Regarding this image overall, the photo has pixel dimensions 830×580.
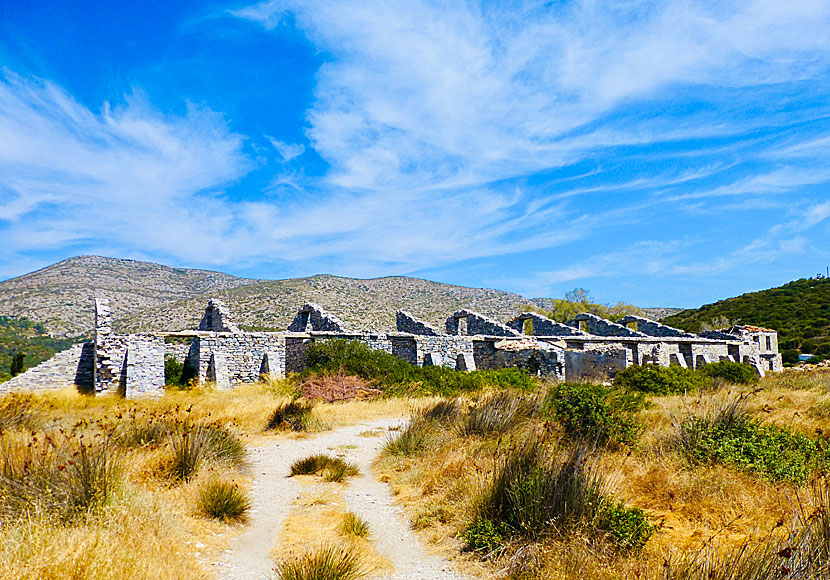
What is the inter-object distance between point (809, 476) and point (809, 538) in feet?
9.61

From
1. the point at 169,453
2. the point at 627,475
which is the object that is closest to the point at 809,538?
the point at 627,475

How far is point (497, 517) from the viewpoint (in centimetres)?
528

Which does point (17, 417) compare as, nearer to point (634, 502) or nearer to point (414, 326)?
point (634, 502)

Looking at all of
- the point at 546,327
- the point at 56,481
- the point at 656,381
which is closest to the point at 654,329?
the point at 546,327

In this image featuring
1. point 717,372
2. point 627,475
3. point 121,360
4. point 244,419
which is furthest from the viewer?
point 717,372

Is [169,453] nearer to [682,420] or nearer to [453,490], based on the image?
[453,490]

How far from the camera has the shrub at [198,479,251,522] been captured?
5.66 meters

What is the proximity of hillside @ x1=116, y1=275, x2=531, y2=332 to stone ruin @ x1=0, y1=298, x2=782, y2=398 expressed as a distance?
1283cm

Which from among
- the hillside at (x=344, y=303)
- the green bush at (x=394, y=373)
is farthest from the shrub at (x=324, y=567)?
the hillside at (x=344, y=303)

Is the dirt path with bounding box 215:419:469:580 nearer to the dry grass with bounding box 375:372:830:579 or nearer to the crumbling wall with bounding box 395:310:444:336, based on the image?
the dry grass with bounding box 375:372:830:579

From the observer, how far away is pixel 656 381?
599 inches

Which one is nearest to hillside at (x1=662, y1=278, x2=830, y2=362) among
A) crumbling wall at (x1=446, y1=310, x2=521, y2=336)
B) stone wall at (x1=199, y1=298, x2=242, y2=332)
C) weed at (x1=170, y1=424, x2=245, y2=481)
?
crumbling wall at (x1=446, y1=310, x2=521, y2=336)

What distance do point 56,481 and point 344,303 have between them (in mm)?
50459

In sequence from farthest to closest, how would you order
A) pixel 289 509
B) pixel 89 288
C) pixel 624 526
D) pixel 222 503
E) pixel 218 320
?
pixel 89 288
pixel 218 320
pixel 289 509
pixel 222 503
pixel 624 526
